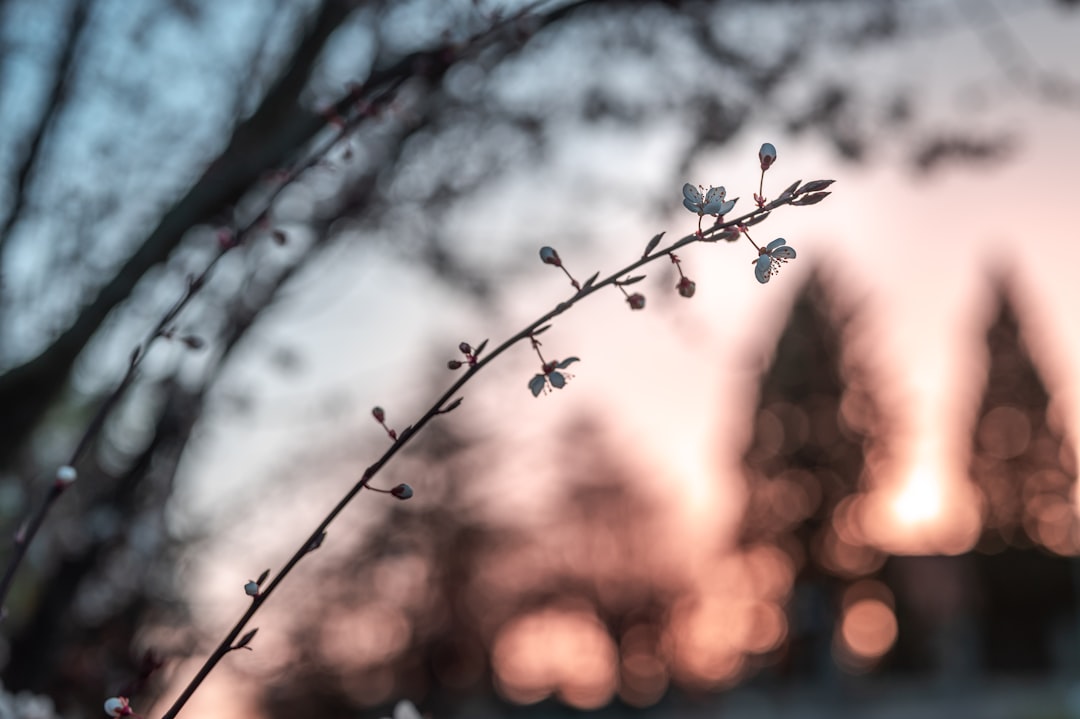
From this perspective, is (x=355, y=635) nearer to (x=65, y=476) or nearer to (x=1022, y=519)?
(x=65, y=476)

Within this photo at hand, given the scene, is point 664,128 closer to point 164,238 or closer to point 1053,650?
point 164,238

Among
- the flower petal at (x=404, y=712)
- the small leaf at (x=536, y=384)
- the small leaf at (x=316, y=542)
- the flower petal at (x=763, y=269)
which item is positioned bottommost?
the flower petal at (x=404, y=712)

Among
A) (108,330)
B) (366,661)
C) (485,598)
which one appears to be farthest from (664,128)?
(485,598)

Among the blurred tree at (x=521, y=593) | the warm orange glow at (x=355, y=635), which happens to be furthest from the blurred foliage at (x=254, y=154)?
the blurred tree at (x=521, y=593)

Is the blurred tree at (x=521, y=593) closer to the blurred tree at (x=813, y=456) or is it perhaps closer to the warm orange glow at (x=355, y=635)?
the warm orange glow at (x=355, y=635)

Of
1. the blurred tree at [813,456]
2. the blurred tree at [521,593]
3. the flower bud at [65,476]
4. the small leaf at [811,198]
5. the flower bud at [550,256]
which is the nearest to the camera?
the small leaf at [811,198]

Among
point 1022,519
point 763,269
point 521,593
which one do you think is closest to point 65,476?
point 763,269
